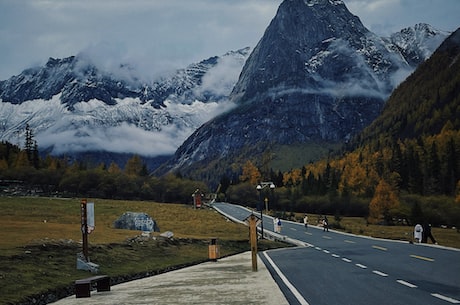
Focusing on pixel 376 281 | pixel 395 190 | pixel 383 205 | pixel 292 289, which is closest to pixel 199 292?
pixel 292 289

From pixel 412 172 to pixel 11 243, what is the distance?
12263cm

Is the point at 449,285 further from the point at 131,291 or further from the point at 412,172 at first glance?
the point at 412,172

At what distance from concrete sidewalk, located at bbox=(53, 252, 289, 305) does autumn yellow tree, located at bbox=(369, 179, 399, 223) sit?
9011 cm

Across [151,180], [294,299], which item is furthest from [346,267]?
[151,180]

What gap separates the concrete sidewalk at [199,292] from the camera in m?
15.7

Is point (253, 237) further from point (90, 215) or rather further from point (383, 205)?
point (383, 205)

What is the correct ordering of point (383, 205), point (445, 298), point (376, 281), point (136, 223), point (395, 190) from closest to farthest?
point (445, 298)
point (376, 281)
point (136, 223)
point (383, 205)
point (395, 190)

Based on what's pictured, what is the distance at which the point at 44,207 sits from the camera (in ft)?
285

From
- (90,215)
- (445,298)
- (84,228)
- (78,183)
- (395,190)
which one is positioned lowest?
(445,298)

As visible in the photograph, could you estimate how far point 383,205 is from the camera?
368ft

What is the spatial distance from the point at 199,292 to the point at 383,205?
99.3 m

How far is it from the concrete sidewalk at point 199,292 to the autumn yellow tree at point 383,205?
90.1 metres

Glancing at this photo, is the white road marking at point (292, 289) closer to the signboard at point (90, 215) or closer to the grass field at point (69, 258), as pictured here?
the grass field at point (69, 258)

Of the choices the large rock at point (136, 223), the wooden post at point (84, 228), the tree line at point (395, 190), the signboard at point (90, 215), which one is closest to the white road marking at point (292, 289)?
the wooden post at point (84, 228)
